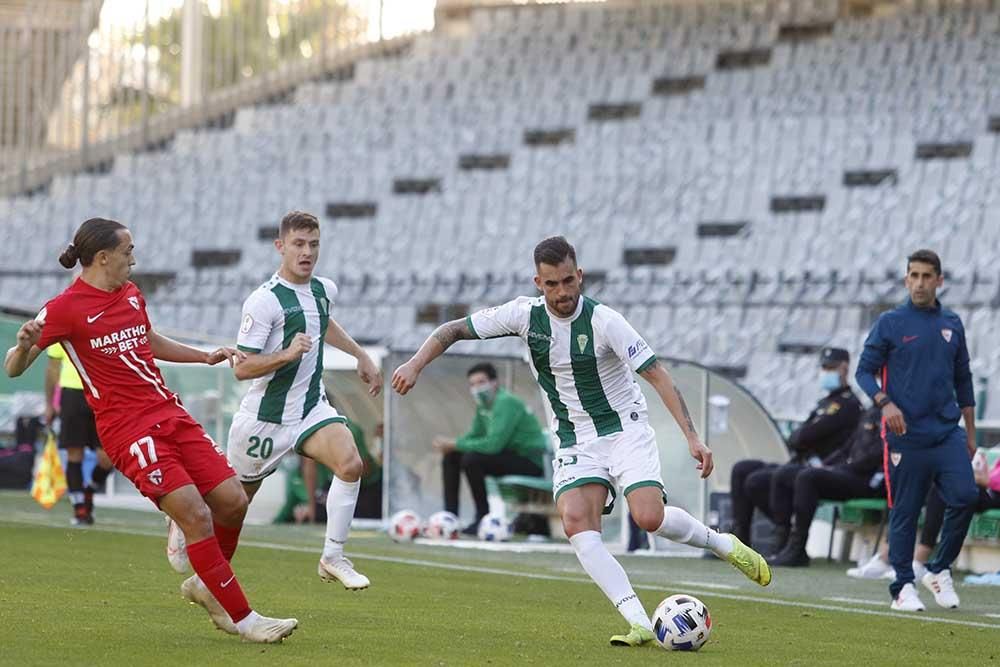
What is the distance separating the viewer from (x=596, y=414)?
7543 mm

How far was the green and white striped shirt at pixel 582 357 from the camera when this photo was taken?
24.3ft

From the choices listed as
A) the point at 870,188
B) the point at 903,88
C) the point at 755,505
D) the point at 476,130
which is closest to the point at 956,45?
the point at 903,88

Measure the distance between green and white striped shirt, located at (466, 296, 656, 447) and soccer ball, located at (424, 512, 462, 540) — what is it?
7247mm

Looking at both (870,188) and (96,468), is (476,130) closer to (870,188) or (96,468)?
(870,188)

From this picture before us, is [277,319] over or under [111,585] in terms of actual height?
over

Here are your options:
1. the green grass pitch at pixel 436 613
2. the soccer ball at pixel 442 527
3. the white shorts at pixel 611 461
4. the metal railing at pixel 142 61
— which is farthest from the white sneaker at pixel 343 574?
the metal railing at pixel 142 61

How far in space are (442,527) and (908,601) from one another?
19.4 feet

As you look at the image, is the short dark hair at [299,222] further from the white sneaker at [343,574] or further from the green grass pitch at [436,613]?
the green grass pitch at [436,613]

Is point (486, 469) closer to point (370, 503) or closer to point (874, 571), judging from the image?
point (370, 503)

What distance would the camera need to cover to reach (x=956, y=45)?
25.9 m

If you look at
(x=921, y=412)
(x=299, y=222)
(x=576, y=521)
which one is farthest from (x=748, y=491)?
(x=576, y=521)

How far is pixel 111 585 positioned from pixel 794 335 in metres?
12.2

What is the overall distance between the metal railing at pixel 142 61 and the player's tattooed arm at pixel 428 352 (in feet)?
78.6

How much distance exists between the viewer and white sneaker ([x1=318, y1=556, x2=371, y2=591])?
8.44m
